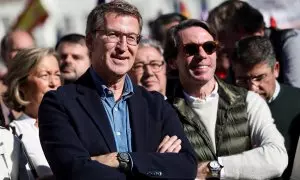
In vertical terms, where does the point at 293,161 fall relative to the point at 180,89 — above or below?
below

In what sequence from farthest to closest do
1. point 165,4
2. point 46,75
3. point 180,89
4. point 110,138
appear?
1. point 165,4
2. point 46,75
3. point 180,89
4. point 110,138

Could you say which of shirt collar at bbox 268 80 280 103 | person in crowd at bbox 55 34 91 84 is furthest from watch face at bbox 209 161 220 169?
person in crowd at bbox 55 34 91 84

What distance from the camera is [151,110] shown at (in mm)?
6043

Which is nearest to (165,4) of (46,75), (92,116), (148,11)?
(148,11)

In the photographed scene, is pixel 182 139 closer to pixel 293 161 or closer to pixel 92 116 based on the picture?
pixel 92 116

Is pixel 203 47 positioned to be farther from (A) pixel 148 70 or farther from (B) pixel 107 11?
(A) pixel 148 70

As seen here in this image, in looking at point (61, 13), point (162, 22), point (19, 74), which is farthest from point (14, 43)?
point (61, 13)

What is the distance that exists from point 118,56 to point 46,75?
158 centimetres

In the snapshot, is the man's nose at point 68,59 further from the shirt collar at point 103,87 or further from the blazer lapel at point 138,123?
the blazer lapel at point 138,123

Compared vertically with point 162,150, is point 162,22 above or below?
above

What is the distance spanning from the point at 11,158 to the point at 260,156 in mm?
1759

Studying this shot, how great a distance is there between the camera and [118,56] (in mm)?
5977

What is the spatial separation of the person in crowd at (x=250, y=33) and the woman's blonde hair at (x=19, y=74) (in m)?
1.85

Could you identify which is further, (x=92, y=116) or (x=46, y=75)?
(x=46, y=75)
